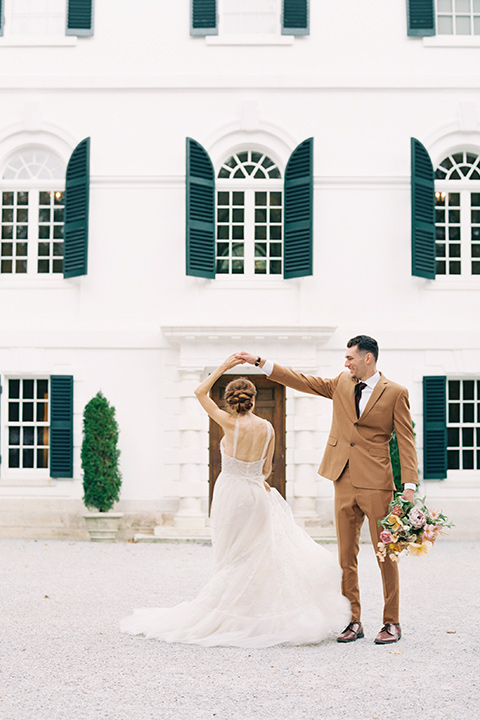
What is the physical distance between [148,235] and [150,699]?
32.2 feet

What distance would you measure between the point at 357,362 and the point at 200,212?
25.5ft

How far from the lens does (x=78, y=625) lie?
23.2 ft

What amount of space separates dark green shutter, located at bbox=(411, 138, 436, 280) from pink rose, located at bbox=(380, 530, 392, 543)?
816cm

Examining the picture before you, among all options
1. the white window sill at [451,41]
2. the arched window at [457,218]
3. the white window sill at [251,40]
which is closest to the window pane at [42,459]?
the arched window at [457,218]

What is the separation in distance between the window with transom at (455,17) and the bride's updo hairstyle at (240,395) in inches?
390

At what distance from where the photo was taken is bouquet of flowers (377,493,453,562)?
592cm

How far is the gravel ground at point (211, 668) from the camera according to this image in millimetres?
4754

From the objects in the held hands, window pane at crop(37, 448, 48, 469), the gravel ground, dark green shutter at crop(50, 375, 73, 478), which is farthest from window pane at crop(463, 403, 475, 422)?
the held hands

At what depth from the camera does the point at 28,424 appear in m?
13.9

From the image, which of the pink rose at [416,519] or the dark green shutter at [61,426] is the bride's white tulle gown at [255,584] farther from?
the dark green shutter at [61,426]

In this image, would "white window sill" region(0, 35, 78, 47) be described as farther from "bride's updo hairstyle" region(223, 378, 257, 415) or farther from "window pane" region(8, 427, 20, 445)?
"bride's updo hairstyle" region(223, 378, 257, 415)

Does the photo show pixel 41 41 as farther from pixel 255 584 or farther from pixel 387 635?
pixel 387 635

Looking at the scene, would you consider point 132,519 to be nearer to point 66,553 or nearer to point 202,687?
point 66,553

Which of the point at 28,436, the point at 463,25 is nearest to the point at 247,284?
the point at 28,436
